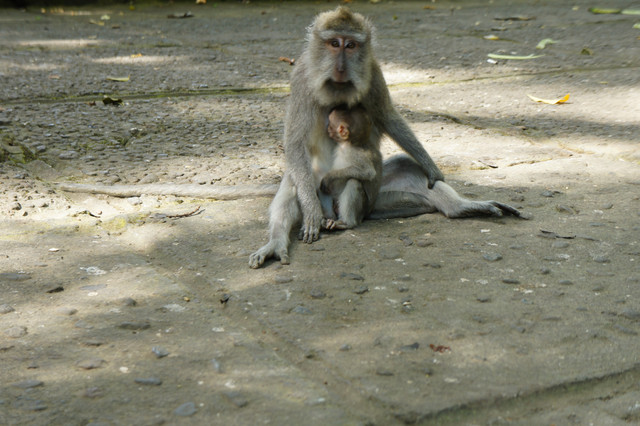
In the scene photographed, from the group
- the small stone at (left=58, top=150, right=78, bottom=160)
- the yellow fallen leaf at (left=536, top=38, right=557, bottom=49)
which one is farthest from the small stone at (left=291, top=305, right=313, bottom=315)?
the yellow fallen leaf at (left=536, top=38, right=557, bottom=49)

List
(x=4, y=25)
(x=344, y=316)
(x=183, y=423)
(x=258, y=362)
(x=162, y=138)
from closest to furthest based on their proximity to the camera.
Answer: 1. (x=183, y=423)
2. (x=258, y=362)
3. (x=344, y=316)
4. (x=162, y=138)
5. (x=4, y=25)

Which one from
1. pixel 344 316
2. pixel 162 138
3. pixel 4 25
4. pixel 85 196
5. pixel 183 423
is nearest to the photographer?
pixel 183 423

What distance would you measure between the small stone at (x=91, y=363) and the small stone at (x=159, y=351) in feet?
0.46

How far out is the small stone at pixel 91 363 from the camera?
208cm

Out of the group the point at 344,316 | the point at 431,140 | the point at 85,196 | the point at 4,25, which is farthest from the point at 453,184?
the point at 4,25

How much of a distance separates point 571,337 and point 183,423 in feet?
3.77

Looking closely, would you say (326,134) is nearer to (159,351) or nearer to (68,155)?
(68,155)

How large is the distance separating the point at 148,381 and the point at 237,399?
0.26 metres

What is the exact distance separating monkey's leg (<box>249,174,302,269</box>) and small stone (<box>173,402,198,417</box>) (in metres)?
0.95

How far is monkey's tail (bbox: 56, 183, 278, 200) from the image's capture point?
355 centimetres

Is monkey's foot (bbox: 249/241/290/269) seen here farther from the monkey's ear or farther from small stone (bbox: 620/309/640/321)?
small stone (bbox: 620/309/640/321)

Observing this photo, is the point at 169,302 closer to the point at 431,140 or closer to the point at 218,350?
the point at 218,350

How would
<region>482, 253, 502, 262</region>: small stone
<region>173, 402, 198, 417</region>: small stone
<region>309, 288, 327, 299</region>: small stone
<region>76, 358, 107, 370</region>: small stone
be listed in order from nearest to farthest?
<region>173, 402, 198, 417</region>: small stone → <region>76, 358, 107, 370</region>: small stone → <region>309, 288, 327, 299</region>: small stone → <region>482, 253, 502, 262</region>: small stone

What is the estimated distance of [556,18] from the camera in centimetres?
845
